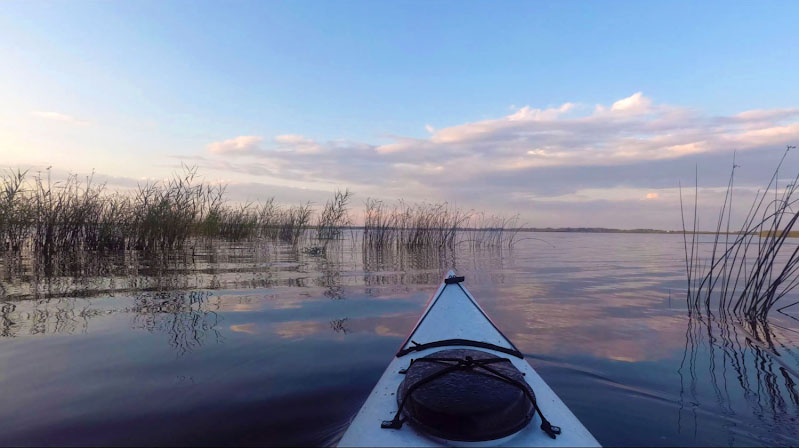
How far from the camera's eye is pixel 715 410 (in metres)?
2.31

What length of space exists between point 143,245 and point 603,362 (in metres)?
11.2

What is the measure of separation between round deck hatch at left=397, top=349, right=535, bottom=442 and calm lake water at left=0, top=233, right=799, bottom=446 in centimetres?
56

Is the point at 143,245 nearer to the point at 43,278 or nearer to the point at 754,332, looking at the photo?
the point at 43,278

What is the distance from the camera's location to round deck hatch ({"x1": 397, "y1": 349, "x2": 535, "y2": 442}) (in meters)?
1.51

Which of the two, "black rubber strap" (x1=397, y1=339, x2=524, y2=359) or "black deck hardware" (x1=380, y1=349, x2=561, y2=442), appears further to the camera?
"black rubber strap" (x1=397, y1=339, x2=524, y2=359)

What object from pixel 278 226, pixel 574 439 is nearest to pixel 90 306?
pixel 574 439

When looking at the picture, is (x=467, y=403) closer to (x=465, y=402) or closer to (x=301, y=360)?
(x=465, y=402)

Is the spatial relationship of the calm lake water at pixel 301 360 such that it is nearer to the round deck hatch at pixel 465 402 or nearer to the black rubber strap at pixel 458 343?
the black rubber strap at pixel 458 343

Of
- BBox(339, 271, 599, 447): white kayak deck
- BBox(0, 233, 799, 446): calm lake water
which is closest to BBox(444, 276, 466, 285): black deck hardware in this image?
BBox(0, 233, 799, 446): calm lake water

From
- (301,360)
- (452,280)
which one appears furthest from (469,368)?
(452,280)

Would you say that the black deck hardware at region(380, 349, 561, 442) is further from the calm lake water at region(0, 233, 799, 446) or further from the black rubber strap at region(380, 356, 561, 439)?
the calm lake water at region(0, 233, 799, 446)

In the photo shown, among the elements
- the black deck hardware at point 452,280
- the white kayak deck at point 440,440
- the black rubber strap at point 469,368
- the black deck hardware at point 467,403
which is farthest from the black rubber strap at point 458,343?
the black deck hardware at point 452,280

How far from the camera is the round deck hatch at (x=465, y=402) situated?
1.51m

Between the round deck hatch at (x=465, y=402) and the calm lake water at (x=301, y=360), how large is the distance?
56 centimetres
